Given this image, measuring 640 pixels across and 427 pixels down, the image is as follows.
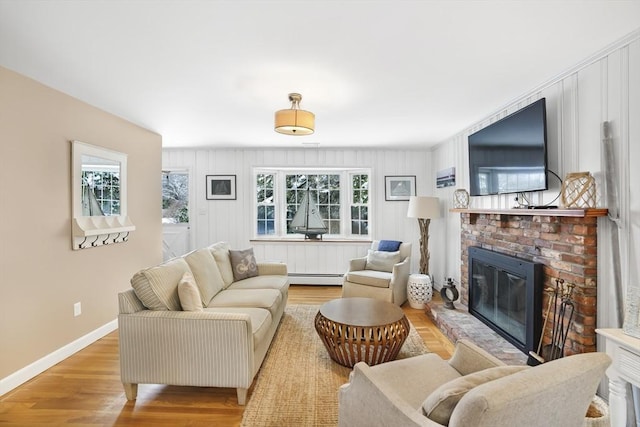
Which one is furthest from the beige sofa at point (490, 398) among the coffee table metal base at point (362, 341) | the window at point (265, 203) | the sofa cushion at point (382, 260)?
the window at point (265, 203)

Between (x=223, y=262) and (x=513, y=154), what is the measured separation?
3.05 metres

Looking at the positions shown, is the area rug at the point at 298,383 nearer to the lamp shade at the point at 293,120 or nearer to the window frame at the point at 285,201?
the lamp shade at the point at 293,120

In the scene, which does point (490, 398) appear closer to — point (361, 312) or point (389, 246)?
point (361, 312)

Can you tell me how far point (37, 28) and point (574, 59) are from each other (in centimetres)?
336

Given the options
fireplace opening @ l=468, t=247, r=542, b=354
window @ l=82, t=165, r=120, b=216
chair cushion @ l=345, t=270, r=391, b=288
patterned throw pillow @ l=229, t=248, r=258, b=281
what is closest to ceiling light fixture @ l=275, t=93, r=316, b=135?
patterned throw pillow @ l=229, t=248, r=258, b=281

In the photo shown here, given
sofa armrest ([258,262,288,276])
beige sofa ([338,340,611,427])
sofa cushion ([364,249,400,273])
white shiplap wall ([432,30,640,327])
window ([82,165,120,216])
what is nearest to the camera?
beige sofa ([338,340,611,427])

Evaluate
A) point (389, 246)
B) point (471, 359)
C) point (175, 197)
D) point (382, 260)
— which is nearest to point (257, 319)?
point (471, 359)

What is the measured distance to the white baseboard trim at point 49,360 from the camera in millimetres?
2121

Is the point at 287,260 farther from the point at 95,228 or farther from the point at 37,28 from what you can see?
the point at 37,28

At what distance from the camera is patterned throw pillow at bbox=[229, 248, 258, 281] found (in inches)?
136

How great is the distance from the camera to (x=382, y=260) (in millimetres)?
4125

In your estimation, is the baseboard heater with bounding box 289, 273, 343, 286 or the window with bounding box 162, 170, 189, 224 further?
the window with bounding box 162, 170, 189, 224

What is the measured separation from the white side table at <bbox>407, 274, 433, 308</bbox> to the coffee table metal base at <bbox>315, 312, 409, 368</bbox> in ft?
4.72

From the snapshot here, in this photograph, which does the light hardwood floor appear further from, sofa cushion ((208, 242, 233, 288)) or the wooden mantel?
the wooden mantel
